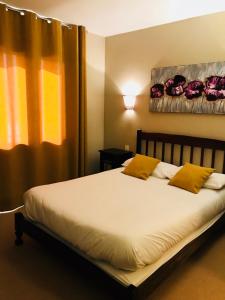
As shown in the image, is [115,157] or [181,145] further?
[115,157]

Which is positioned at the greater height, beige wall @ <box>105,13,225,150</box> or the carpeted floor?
beige wall @ <box>105,13,225,150</box>

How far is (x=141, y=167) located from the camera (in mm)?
3186

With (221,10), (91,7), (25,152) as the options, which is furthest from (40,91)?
(221,10)

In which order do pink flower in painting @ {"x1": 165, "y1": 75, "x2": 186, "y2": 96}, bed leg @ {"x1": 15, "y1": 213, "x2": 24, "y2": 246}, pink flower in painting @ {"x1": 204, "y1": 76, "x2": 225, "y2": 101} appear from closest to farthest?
bed leg @ {"x1": 15, "y1": 213, "x2": 24, "y2": 246}
pink flower in painting @ {"x1": 204, "y1": 76, "x2": 225, "y2": 101}
pink flower in painting @ {"x1": 165, "y1": 75, "x2": 186, "y2": 96}

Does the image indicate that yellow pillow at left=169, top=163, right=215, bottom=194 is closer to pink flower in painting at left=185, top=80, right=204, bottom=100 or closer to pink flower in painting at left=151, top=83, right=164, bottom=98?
pink flower in painting at left=185, top=80, right=204, bottom=100

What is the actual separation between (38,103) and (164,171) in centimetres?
187

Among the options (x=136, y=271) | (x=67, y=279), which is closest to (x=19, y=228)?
(x=67, y=279)

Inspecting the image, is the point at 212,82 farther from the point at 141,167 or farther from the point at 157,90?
the point at 141,167

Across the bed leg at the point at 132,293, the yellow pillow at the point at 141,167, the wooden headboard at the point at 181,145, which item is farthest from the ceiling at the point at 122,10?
the bed leg at the point at 132,293

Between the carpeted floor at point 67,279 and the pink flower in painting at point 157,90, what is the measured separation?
2101 millimetres

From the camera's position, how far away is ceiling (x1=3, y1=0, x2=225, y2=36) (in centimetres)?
280

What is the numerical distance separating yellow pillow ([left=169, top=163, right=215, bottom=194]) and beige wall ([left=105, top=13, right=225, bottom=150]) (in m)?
0.61

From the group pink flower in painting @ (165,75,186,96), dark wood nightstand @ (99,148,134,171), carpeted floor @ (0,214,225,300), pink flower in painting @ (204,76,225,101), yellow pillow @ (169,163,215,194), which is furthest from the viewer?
dark wood nightstand @ (99,148,134,171)

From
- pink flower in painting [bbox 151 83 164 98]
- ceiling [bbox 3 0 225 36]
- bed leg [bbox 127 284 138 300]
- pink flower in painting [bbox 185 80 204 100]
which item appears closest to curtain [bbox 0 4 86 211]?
ceiling [bbox 3 0 225 36]
